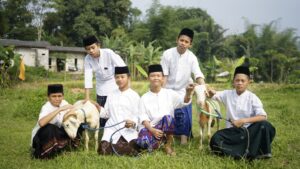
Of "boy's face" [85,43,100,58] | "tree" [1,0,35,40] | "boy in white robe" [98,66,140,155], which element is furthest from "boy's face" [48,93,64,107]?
"tree" [1,0,35,40]

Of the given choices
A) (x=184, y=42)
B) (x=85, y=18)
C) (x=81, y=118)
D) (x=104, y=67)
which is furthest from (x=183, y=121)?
(x=85, y=18)

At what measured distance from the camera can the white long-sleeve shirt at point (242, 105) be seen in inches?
182

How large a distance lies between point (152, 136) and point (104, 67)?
152 centimetres

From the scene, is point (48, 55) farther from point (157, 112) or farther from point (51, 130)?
point (157, 112)

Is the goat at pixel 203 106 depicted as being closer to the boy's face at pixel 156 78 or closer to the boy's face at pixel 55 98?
the boy's face at pixel 156 78

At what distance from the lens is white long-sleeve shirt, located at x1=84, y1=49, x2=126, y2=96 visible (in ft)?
18.2

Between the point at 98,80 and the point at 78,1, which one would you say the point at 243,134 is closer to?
the point at 98,80

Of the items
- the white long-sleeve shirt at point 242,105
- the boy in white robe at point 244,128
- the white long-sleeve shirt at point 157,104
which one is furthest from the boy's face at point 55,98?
the white long-sleeve shirt at point 242,105

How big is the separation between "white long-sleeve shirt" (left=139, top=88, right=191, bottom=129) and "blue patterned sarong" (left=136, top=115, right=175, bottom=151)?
9 centimetres

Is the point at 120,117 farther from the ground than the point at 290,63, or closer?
closer

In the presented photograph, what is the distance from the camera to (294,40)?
2728cm

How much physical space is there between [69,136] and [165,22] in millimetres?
26206

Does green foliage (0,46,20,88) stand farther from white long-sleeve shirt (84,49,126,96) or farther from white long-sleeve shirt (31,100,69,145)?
white long-sleeve shirt (31,100,69,145)

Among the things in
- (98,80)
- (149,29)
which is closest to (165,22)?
(149,29)
